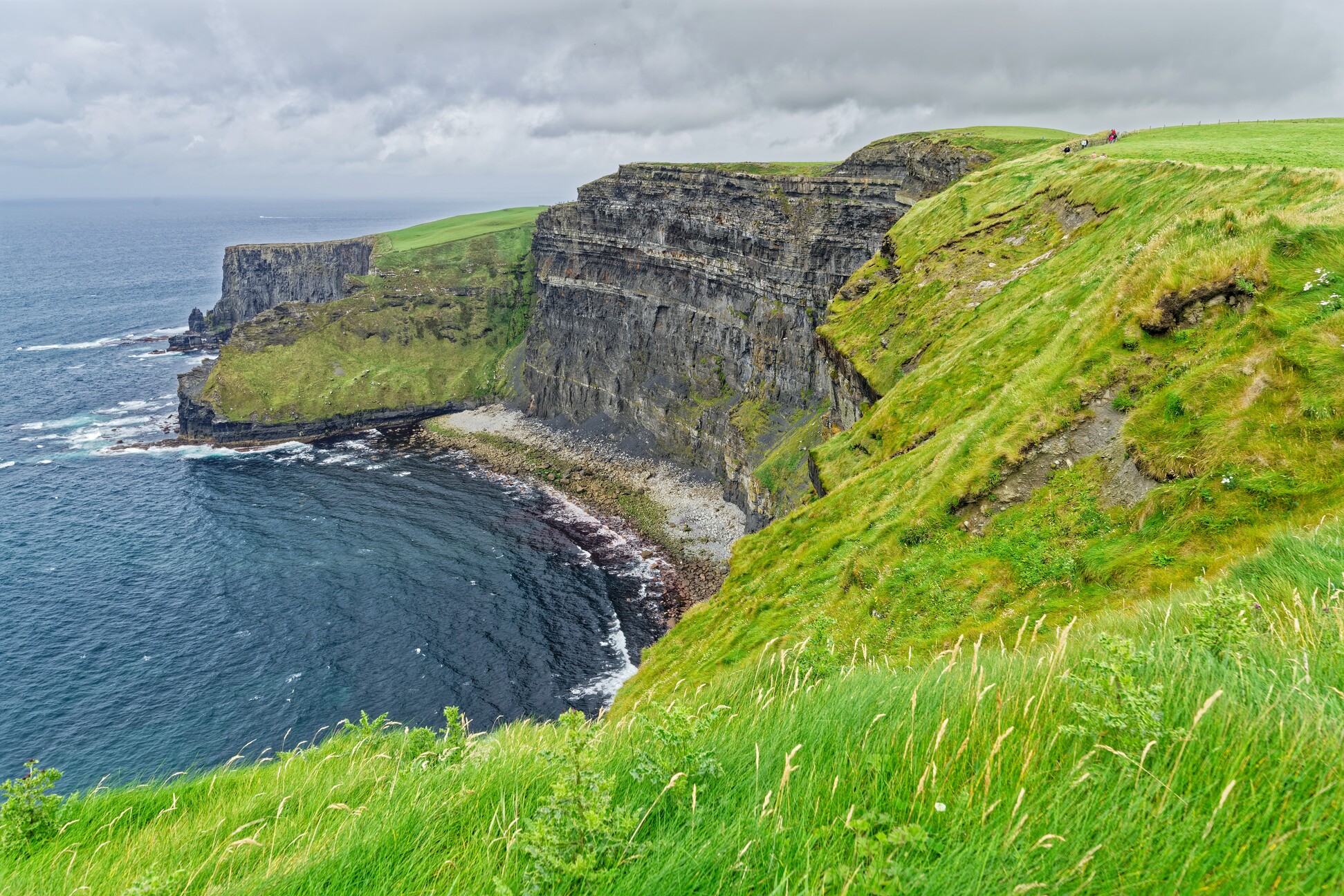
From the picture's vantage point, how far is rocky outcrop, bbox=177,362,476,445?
111m

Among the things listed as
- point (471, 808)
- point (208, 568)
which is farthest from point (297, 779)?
point (208, 568)

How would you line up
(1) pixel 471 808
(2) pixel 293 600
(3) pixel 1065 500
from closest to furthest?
(1) pixel 471 808
(3) pixel 1065 500
(2) pixel 293 600

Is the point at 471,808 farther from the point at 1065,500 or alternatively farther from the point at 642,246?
the point at 642,246

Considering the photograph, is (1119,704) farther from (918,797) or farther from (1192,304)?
(1192,304)

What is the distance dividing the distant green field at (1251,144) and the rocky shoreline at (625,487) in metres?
47.9

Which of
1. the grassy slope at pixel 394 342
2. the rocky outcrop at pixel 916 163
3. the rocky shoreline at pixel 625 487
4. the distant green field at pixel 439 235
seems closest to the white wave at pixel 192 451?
the grassy slope at pixel 394 342

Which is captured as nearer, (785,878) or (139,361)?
(785,878)

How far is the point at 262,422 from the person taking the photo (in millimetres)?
114188

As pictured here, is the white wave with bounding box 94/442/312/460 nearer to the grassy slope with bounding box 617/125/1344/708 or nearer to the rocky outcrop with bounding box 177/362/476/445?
the rocky outcrop with bounding box 177/362/476/445

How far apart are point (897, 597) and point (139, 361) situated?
185 m

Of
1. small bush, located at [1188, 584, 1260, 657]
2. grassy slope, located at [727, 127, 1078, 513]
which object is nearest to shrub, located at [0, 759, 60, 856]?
small bush, located at [1188, 584, 1260, 657]

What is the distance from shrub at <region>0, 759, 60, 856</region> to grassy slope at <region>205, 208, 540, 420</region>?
403 ft

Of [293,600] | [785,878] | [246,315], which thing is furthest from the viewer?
[246,315]

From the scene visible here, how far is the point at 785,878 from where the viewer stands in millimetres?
3871
